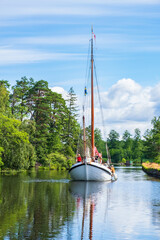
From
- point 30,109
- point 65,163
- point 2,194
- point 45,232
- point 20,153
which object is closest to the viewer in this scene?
point 45,232

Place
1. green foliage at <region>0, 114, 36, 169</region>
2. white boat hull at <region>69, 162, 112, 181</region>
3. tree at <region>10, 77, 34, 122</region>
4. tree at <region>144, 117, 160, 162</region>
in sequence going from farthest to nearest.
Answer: tree at <region>144, 117, 160, 162</region>
tree at <region>10, 77, 34, 122</region>
green foliage at <region>0, 114, 36, 169</region>
white boat hull at <region>69, 162, 112, 181</region>

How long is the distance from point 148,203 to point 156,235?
9.97 m

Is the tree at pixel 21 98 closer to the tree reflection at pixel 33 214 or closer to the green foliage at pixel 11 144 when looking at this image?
the green foliage at pixel 11 144

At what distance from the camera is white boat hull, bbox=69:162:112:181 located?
41.4 meters

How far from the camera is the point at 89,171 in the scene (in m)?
42.0

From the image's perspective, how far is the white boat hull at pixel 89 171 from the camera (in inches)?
1629

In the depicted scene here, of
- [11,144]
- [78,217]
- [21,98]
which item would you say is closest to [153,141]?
[21,98]

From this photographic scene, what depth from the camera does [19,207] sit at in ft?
71.2

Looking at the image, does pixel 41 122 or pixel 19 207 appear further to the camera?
pixel 41 122

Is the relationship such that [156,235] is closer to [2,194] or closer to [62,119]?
[2,194]

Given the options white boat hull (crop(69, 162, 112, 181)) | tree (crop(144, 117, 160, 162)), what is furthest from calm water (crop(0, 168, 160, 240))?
tree (crop(144, 117, 160, 162))

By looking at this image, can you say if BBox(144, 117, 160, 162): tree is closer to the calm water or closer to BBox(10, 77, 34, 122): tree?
BBox(10, 77, 34, 122): tree

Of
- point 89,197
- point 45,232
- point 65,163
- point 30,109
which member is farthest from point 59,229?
point 30,109

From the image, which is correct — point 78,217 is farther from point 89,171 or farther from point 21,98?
point 21,98
